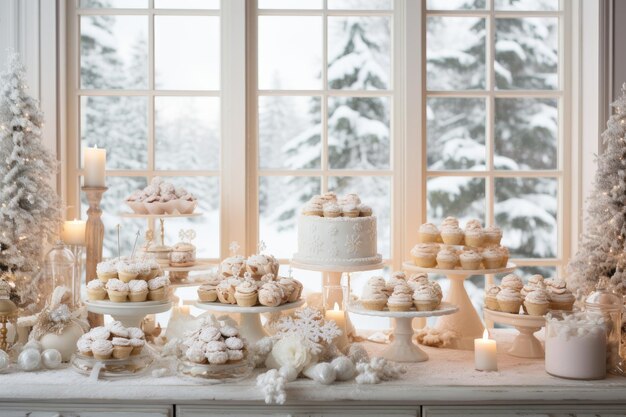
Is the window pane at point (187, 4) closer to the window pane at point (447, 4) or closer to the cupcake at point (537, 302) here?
the window pane at point (447, 4)

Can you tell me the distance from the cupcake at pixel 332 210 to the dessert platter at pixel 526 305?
24.7 inches

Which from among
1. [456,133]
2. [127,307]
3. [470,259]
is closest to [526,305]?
[470,259]

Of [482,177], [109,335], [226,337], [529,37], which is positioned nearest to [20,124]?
[109,335]

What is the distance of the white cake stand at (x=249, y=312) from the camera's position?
257 cm

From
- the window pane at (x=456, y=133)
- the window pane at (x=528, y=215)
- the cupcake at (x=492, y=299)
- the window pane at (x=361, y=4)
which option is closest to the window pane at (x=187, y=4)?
the window pane at (x=361, y=4)

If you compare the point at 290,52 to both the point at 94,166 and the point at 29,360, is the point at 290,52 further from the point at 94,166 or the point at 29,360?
the point at 29,360

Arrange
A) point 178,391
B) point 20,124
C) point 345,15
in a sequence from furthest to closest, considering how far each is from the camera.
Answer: point 345,15
point 20,124
point 178,391

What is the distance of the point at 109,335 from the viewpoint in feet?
A: 8.06

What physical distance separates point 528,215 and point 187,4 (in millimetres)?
1805

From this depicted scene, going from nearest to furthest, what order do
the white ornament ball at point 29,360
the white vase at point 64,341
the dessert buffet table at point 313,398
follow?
the dessert buffet table at point 313,398 → the white ornament ball at point 29,360 → the white vase at point 64,341

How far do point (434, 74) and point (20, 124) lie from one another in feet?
5.78

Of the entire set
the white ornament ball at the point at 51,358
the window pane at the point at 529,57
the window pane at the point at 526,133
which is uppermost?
the window pane at the point at 529,57

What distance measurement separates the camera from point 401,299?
2.61 m

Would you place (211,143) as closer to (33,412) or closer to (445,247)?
(445,247)
